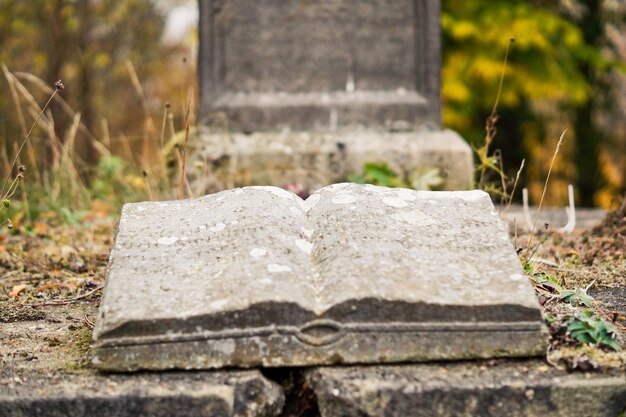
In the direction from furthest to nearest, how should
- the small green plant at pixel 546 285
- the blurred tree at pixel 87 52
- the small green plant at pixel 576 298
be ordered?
the blurred tree at pixel 87 52 → the small green plant at pixel 546 285 → the small green plant at pixel 576 298

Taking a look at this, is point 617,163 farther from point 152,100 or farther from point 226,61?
point 226,61

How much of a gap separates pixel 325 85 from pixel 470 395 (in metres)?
2.88

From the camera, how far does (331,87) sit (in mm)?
4148

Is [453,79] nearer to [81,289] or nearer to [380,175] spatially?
[380,175]

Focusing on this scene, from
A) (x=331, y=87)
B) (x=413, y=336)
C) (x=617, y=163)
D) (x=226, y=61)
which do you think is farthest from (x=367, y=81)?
(x=617, y=163)

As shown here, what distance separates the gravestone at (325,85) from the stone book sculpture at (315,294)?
201 centimetres

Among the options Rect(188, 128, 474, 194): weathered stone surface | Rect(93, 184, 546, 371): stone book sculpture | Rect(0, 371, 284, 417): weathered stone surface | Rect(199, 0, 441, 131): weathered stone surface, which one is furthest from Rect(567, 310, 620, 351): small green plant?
Rect(199, 0, 441, 131): weathered stone surface

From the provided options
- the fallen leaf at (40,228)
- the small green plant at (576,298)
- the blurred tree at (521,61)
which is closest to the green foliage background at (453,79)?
the blurred tree at (521,61)

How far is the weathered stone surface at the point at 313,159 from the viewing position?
392 centimetres

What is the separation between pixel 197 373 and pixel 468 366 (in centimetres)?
54

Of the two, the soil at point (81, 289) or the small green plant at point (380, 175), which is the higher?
the soil at point (81, 289)

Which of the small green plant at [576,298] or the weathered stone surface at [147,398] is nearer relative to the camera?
the weathered stone surface at [147,398]

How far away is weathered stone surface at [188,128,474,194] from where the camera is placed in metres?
3.92

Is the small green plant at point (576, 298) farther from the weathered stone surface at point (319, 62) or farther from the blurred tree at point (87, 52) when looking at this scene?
the blurred tree at point (87, 52)
